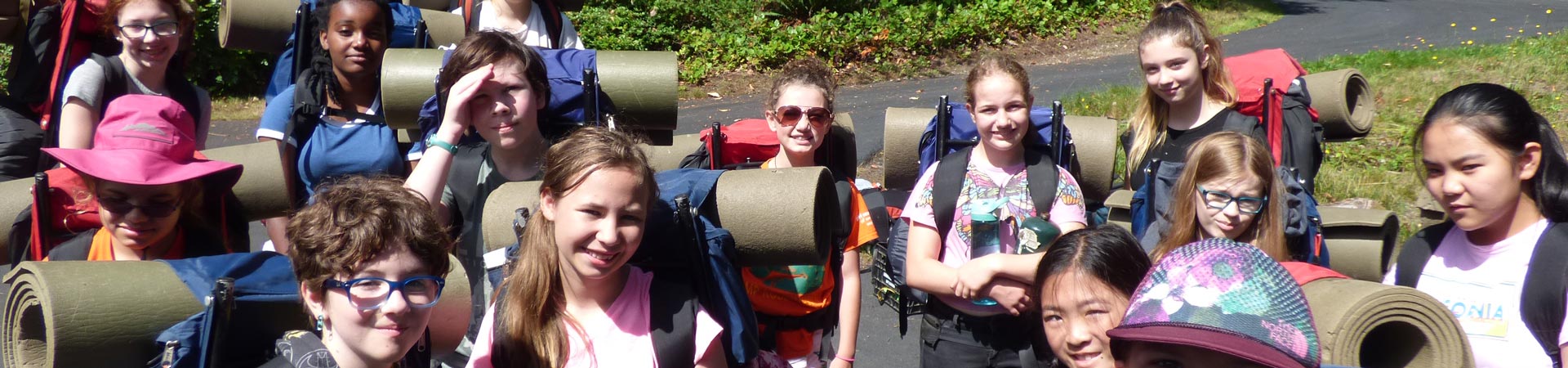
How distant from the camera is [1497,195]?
2799 millimetres

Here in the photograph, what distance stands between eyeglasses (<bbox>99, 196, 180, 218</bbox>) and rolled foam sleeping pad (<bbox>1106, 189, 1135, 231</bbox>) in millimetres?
2819

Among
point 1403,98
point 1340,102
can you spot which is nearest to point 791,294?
point 1340,102

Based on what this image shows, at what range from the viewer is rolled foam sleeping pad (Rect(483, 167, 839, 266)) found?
262 centimetres

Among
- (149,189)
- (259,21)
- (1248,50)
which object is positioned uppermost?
(259,21)

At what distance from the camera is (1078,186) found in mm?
3592

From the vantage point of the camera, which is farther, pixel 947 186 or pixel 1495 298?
pixel 947 186

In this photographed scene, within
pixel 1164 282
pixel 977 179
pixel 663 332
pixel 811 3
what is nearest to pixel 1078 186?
pixel 977 179

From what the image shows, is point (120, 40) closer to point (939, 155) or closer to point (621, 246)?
point (621, 246)

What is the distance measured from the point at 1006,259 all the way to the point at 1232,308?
65.3 inches

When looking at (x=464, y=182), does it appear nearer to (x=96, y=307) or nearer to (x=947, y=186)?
(x=96, y=307)

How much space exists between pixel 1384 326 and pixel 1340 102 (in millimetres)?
1875

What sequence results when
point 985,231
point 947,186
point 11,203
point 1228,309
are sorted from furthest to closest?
point 947,186
point 985,231
point 11,203
point 1228,309

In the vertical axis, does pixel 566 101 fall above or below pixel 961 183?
above

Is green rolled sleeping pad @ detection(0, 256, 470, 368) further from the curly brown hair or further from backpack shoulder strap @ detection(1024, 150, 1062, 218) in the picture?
backpack shoulder strap @ detection(1024, 150, 1062, 218)
